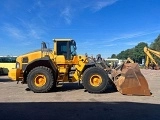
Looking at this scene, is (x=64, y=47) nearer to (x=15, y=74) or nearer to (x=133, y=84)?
(x=15, y=74)

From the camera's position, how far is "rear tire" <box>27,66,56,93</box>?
1362 cm

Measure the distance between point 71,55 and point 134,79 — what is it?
392 cm

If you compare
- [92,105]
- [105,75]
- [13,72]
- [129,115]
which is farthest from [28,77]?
[129,115]

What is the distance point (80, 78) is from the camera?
45.8ft

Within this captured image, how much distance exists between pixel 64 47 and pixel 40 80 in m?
2.29

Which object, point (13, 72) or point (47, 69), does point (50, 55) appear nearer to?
point (47, 69)

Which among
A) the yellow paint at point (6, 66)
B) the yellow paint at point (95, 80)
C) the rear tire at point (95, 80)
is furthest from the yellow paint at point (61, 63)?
the yellow paint at point (6, 66)

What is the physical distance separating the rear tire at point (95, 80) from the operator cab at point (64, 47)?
1739mm

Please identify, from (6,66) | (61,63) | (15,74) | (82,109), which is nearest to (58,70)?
(61,63)

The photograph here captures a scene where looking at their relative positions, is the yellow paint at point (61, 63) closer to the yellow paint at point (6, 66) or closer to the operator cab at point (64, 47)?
the operator cab at point (64, 47)

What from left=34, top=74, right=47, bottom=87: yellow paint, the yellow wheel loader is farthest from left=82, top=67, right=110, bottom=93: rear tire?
left=34, top=74, right=47, bottom=87: yellow paint

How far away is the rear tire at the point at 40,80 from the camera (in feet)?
44.7

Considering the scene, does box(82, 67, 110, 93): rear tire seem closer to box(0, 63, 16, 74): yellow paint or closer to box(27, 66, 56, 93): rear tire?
box(27, 66, 56, 93): rear tire

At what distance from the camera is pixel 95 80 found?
13469 millimetres
